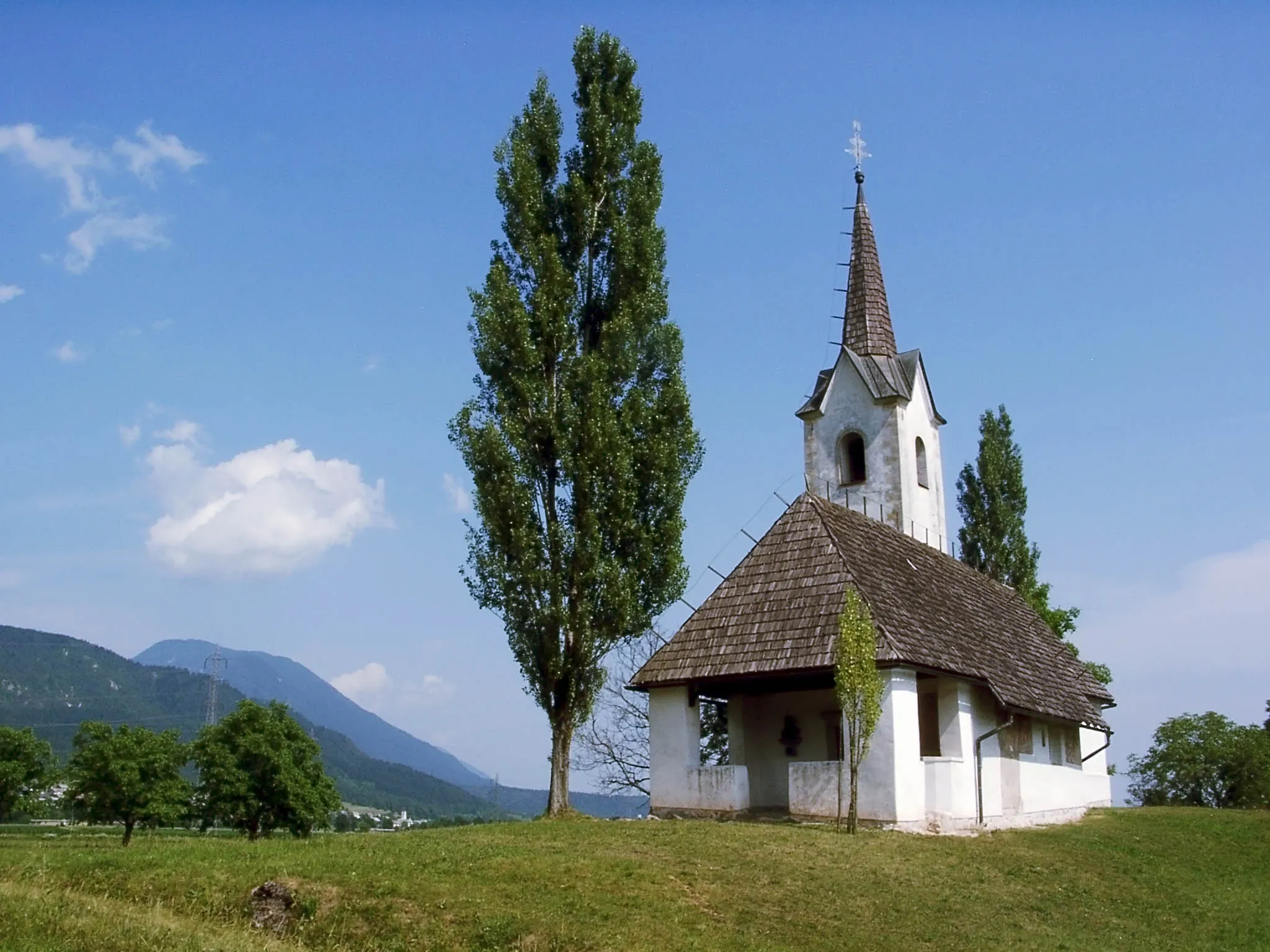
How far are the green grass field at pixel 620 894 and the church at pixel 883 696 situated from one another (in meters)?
1.65

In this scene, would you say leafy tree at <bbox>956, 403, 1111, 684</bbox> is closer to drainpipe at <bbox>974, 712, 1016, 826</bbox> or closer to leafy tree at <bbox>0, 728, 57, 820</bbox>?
drainpipe at <bbox>974, 712, 1016, 826</bbox>

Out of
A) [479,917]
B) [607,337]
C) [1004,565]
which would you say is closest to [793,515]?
[607,337]

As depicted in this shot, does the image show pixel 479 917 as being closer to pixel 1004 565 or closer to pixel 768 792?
pixel 768 792

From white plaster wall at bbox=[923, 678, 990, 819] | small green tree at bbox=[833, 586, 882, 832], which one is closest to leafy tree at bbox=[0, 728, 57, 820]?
white plaster wall at bbox=[923, 678, 990, 819]

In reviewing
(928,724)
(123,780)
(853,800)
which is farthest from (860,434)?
(123,780)

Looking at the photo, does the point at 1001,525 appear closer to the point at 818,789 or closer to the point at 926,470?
the point at 926,470

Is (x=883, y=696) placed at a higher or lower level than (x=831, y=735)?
higher

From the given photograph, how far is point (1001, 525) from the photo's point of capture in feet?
151

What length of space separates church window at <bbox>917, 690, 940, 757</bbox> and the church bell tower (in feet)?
31.6

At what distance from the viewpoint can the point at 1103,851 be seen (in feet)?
71.6

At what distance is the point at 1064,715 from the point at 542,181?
53.0ft

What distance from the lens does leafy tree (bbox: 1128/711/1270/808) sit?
49906mm

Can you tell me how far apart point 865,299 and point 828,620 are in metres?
18.2

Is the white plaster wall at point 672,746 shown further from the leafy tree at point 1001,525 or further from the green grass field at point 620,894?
the leafy tree at point 1001,525
